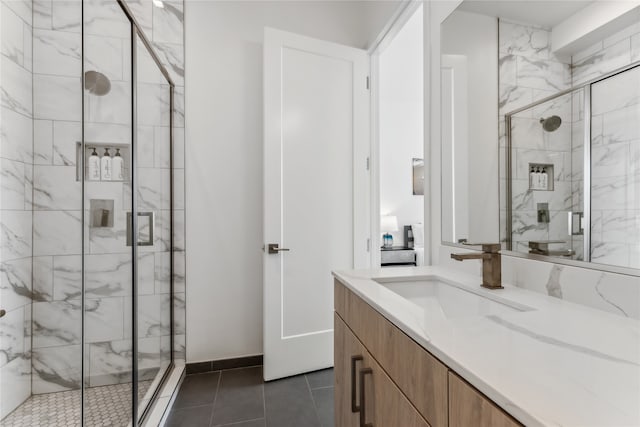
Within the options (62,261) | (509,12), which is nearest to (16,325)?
(62,261)

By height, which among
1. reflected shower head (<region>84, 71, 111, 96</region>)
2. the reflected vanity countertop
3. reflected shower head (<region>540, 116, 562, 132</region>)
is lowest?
the reflected vanity countertop

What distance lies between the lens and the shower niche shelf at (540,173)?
3.02 ft

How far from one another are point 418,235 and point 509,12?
136 inches

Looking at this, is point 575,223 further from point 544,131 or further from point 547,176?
point 544,131

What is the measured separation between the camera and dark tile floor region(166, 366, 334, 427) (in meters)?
1.61

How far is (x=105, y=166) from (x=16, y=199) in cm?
31

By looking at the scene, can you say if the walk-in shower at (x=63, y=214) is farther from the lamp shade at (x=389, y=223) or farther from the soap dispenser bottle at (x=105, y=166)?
the lamp shade at (x=389, y=223)

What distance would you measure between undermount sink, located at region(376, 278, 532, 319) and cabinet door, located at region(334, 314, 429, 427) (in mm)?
251

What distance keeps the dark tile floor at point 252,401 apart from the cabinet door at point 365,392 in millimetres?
536

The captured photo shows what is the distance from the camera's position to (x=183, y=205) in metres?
2.12

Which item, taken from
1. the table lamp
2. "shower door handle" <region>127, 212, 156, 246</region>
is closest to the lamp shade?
the table lamp

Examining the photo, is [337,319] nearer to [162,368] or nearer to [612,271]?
[612,271]

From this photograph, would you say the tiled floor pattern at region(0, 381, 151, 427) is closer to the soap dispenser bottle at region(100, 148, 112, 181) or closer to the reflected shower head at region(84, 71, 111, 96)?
the soap dispenser bottle at region(100, 148, 112, 181)

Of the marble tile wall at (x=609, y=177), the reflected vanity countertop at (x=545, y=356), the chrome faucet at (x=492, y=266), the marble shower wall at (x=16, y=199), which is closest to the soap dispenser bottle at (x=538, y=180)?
the marble tile wall at (x=609, y=177)
